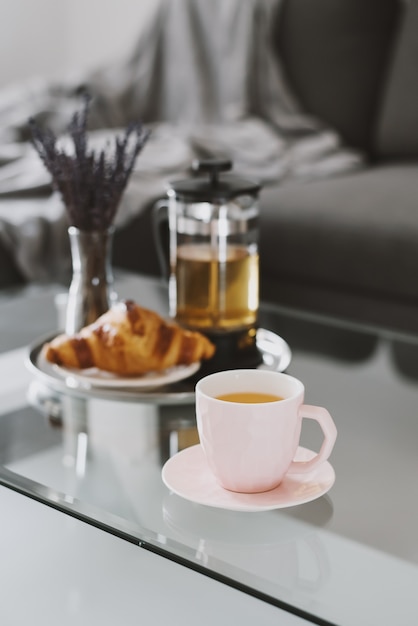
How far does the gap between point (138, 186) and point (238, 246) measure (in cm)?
97

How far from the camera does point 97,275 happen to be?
1.04 m

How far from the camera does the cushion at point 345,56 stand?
95.6 inches

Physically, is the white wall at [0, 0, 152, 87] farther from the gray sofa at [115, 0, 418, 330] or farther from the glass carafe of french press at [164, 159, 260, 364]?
the glass carafe of french press at [164, 159, 260, 364]

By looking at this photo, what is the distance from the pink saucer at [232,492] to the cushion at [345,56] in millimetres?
1858

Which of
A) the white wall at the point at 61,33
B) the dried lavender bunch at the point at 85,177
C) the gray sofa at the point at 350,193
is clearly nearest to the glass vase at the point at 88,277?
the dried lavender bunch at the point at 85,177

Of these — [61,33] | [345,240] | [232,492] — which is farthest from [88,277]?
[61,33]

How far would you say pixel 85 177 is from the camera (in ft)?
3.22

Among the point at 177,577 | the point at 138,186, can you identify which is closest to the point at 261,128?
the point at 138,186

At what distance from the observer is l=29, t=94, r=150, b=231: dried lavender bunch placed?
98cm

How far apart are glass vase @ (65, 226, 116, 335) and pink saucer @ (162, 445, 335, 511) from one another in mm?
332

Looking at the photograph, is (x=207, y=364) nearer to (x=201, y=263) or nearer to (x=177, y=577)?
(x=201, y=263)

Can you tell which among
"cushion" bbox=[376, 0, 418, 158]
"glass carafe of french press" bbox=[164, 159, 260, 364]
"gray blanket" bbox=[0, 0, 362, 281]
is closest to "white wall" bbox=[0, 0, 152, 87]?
"gray blanket" bbox=[0, 0, 362, 281]

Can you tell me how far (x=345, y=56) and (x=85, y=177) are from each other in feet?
5.37

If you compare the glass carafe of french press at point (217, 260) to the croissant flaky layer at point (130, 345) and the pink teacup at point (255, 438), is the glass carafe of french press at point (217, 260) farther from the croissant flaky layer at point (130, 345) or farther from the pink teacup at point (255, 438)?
the pink teacup at point (255, 438)
